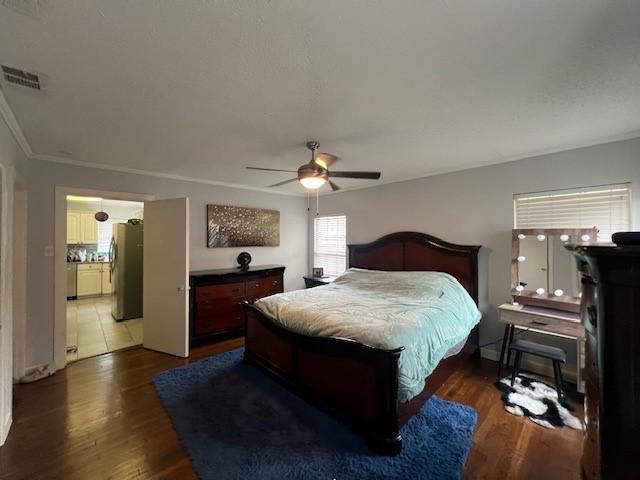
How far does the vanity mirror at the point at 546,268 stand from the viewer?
284cm

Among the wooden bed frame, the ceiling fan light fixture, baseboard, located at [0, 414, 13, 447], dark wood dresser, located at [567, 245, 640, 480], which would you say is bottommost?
baseboard, located at [0, 414, 13, 447]

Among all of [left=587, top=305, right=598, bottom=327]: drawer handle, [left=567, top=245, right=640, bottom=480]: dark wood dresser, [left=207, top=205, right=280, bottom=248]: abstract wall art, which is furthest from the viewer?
[left=207, top=205, right=280, bottom=248]: abstract wall art

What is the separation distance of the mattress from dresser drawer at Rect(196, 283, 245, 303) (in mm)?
1290

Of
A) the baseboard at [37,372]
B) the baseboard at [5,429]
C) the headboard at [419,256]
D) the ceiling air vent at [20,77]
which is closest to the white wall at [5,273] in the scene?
the baseboard at [5,429]

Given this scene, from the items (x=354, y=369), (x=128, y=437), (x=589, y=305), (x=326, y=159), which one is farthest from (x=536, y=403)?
(x=128, y=437)

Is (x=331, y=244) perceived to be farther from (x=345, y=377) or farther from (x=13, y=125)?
(x=13, y=125)

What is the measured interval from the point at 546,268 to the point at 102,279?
937cm

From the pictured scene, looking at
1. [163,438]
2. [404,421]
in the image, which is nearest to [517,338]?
[404,421]

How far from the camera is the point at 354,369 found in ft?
6.62

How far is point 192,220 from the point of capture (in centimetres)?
424

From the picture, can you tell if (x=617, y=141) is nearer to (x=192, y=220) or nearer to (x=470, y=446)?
(x=470, y=446)

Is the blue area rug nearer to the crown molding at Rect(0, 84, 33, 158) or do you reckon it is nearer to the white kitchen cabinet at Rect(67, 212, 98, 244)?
the crown molding at Rect(0, 84, 33, 158)

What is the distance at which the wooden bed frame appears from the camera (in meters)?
1.85

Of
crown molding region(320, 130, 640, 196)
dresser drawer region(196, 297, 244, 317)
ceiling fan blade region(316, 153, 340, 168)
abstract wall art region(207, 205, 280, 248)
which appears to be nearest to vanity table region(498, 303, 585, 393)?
crown molding region(320, 130, 640, 196)
